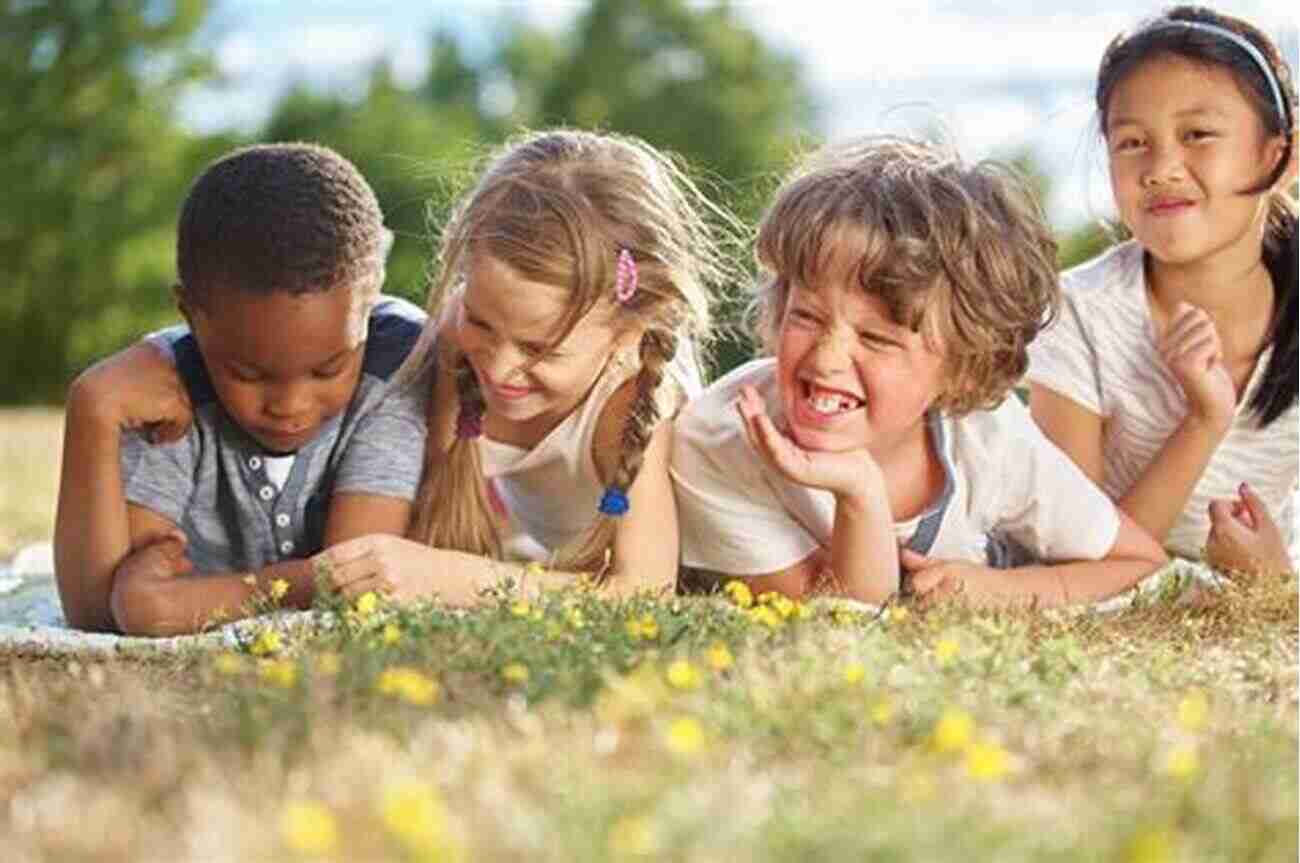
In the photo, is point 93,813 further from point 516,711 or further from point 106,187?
point 106,187

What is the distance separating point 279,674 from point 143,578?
6.55 ft

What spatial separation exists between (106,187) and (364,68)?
10353 millimetres

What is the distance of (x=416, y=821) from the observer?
8.55 feet

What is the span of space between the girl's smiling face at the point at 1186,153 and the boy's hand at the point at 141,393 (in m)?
2.99

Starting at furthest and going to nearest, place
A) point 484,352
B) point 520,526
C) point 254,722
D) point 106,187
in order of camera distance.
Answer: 1. point 106,187
2. point 520,526
3. point 484,352
4. point 254,722

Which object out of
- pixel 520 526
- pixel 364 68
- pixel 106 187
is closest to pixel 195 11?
pixel 106 187

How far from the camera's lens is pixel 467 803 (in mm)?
2900

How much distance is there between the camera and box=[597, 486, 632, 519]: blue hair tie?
19.0 feet

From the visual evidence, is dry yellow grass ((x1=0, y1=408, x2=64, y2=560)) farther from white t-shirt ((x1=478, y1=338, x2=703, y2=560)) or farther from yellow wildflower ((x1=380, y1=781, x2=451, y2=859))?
yellow wildflower ((x1=380, y1=781, x2=451, y2=859))

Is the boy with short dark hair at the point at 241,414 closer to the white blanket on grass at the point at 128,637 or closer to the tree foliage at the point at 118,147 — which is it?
the white blanket on grass at the point at 128,637

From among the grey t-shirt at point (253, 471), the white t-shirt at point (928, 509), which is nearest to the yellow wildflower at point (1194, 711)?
the white t-shirt at point (928, 509)

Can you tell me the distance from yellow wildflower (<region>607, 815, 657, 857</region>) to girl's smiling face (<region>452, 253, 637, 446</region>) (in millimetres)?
2851

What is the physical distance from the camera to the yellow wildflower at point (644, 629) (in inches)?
171

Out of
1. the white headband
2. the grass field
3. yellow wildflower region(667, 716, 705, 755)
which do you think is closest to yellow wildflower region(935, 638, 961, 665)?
the grass field
